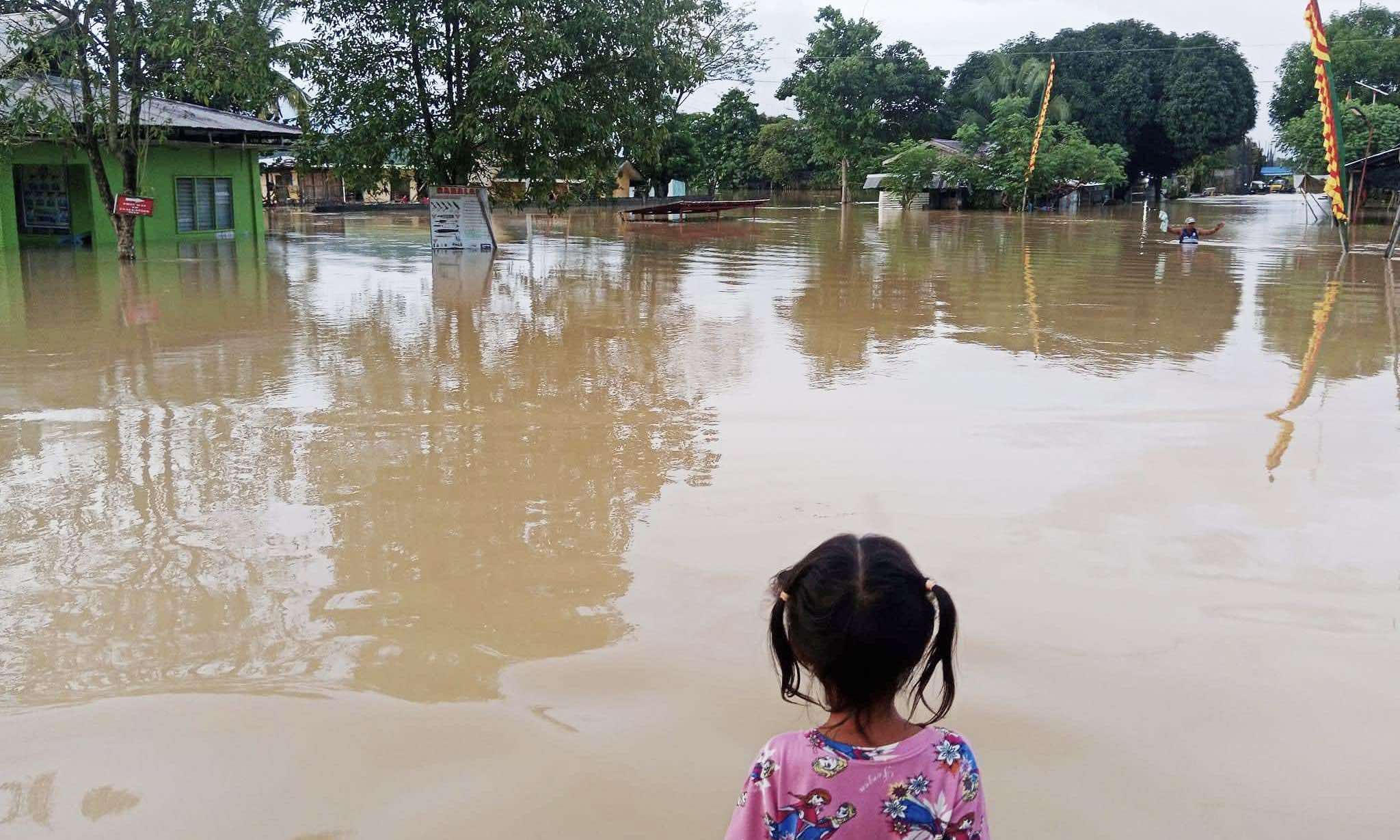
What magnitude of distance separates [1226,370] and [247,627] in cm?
879

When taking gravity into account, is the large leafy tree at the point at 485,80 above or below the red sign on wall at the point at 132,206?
above

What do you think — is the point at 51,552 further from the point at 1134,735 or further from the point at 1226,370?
the point at 1226,370

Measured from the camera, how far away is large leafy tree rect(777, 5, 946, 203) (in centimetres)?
5631

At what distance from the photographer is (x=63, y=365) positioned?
9.84m

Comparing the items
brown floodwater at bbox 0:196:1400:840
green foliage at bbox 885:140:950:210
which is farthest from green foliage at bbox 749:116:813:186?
brown floodwater at bbox 0:196:1400:840

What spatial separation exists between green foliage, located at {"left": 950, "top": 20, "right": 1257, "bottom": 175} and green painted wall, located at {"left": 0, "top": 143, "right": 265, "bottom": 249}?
136 ft

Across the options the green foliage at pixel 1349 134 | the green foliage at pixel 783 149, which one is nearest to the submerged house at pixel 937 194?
the green foliage at pixel 783 149

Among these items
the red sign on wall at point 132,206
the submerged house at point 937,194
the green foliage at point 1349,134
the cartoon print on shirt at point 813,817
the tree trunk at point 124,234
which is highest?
the green foliage at point 1349,134

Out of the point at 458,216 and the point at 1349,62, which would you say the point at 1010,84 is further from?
the point at 458,216

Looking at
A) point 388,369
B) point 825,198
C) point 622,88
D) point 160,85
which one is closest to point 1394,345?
point 388,369

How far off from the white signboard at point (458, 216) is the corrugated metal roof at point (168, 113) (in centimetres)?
459

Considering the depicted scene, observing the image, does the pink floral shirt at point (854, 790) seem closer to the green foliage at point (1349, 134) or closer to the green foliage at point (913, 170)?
the green foliage at point (1349, 134)

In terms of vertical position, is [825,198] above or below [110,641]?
above

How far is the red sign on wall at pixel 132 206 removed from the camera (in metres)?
20.4
